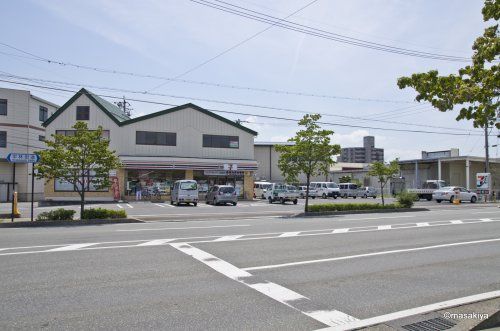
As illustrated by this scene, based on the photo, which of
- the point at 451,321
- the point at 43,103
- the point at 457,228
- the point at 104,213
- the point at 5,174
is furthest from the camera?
the point at 43,103

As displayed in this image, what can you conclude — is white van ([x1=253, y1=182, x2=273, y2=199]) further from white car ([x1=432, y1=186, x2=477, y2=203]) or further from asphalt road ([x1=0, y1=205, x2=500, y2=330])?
asphalt road ([x1=0, y1=205, x2=500, y2=330])

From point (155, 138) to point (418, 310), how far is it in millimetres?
35367

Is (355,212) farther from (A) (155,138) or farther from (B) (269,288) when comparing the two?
(A) (155,138)

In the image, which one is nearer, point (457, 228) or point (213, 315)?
point (213, 315)

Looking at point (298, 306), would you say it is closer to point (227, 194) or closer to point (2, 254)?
point (2, 254)

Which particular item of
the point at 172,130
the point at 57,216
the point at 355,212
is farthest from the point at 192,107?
the point at 57,216

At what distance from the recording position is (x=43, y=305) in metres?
5.62

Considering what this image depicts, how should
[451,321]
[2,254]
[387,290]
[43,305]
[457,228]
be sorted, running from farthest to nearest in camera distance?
[457,228], [2,254], [387,290], [43,305], [451,321]

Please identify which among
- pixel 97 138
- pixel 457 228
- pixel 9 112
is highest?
pixel 9 112

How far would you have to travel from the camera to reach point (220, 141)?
4081 cm

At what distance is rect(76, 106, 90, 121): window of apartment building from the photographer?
38.1 meters

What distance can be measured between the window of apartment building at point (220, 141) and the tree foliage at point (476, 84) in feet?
112

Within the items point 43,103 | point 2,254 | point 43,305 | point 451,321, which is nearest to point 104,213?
point 2,254

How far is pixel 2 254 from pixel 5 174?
116 ft
